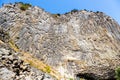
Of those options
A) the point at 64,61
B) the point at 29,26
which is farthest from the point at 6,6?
the point at 64,61

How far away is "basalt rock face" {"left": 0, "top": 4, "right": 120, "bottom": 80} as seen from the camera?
45.4 metres

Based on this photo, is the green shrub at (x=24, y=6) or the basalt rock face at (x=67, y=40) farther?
the green shrub at (x=24, y=6)

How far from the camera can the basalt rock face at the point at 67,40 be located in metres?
45.4

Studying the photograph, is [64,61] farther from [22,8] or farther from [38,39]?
[22,8]

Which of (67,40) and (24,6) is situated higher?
(24,6)

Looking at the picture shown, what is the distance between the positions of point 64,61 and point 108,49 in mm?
8171

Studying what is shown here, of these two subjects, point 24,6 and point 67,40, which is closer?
point 67,40

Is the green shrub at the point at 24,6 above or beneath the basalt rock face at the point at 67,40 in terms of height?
above

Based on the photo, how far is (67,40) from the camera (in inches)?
1905

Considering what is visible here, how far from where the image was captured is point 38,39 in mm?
46844

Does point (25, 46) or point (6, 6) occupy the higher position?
point (6, 6)

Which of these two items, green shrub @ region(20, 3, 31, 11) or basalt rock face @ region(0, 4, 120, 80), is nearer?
basalt rock face @ region(0, 4, 120, 80)

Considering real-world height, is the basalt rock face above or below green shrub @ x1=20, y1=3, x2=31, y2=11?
below

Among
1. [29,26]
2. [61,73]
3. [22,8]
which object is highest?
[22,8]
